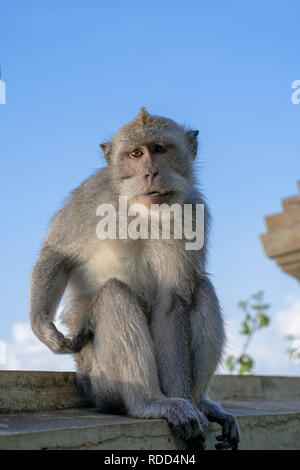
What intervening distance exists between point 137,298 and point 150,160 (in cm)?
133

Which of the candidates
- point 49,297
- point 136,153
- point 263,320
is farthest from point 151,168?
point 263,320

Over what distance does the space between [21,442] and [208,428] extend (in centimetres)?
202

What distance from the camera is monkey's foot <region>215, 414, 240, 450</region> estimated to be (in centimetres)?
520

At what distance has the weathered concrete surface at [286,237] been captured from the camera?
3.02 metres

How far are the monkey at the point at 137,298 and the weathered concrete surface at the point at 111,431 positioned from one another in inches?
7.9

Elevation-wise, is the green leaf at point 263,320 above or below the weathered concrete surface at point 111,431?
above

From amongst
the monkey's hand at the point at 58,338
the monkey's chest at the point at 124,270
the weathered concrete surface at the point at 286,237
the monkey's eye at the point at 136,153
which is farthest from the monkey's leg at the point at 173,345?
the weathered concrete surface at the point at 286,237

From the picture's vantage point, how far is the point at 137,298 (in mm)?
5695

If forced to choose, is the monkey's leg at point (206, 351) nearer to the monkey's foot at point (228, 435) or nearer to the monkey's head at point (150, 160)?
the monkey's foot at point (228, 435)

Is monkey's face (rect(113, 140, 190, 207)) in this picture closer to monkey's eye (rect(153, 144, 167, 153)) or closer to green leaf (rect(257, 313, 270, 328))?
monkey's eye (rect(153, 144, 167, 153))

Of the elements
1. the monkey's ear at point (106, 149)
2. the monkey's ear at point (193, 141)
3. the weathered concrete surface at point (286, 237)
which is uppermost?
the monkey's ear at point (193, 141)
